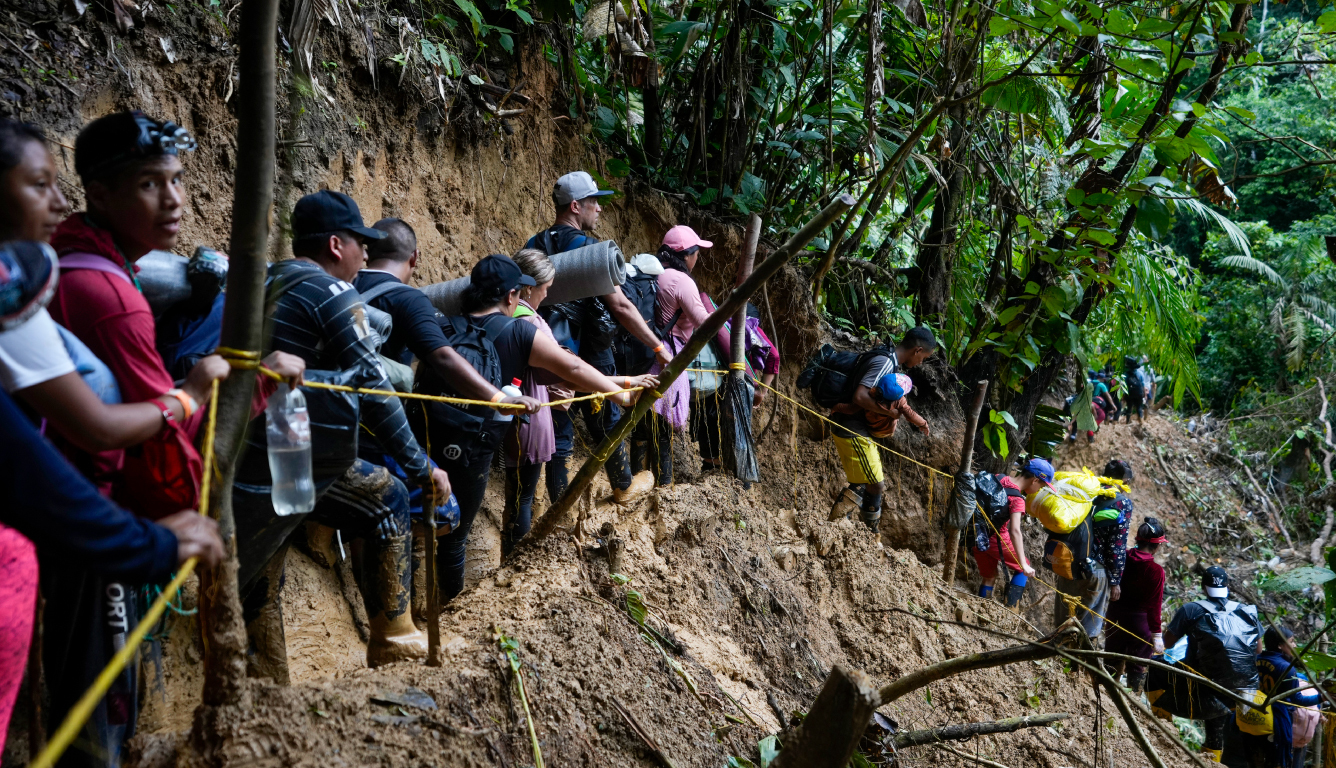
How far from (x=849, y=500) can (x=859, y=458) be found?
0.63 m

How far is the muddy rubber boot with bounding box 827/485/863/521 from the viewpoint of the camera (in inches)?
295

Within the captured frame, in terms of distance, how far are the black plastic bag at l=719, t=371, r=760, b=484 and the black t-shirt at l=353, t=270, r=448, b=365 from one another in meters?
2.92

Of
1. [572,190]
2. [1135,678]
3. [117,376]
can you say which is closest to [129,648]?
[117,376]

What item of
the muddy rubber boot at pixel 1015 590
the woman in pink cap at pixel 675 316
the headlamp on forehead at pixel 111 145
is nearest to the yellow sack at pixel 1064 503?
the muddy rubber boot at pixel 1015 590

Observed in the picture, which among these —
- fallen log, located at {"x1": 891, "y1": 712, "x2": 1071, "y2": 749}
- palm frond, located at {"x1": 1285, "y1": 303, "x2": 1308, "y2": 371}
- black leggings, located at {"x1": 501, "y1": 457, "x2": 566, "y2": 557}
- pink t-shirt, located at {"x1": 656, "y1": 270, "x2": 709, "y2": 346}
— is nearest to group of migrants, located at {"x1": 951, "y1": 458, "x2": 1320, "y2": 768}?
fallen log, located at {"x1": 891, "y1": 712, "x2": 1071, "y2": 749}

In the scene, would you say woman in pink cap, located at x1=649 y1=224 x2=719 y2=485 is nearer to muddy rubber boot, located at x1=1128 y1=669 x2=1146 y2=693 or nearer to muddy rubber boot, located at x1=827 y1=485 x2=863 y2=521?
muddy rubber boot, located at x1=827 y1=485 x2=863 y2=521

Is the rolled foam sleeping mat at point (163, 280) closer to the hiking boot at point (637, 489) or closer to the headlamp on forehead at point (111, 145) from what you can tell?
the headlamp on forehead at point (111, 145)

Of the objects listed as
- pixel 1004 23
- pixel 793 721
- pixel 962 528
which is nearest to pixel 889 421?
pixel 962 528

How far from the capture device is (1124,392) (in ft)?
51.9

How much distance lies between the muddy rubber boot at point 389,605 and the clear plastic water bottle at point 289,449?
58 cm

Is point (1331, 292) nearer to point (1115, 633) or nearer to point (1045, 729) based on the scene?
point (1115, 633)

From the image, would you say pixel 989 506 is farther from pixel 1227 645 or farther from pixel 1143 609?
pixel 1227 645

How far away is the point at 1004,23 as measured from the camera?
5195 millimetres

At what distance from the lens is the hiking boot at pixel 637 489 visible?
5.22 m
